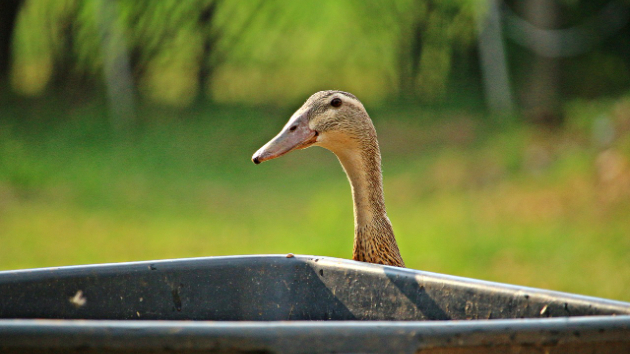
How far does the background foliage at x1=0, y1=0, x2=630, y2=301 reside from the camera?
17.3 feet

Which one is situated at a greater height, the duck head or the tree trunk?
the tree trunk

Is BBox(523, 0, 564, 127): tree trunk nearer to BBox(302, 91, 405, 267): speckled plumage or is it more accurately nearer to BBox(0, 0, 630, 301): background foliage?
BBox(0, 0, 630, 301): background foliage

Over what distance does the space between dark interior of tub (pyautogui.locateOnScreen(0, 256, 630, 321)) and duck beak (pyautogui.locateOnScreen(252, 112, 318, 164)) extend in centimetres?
51

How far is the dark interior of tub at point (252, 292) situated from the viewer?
148cm

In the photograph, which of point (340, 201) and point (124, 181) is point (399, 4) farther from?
point (124, 181)

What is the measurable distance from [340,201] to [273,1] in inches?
110

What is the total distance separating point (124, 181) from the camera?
644 centimetres

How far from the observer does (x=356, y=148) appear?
239cm

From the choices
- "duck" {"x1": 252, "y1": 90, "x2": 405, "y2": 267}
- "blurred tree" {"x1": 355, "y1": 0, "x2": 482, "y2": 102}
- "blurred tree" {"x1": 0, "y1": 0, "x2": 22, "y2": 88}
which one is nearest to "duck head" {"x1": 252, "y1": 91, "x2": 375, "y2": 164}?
"duck" {"x1": 252, "y1": 90, "x2": 405, "y2": 267}

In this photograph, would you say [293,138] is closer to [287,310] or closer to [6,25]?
[287,310]

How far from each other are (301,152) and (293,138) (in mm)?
5125

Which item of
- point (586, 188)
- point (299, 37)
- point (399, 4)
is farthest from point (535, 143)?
point (299, 37)

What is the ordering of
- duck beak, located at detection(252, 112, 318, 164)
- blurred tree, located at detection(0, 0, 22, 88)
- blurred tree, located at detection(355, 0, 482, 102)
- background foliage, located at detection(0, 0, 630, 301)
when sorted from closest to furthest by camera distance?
duck beak, located at detection(252, 112, 318, 164), background foliage, located at detection(0, 0, 630, 301), blurred tree, located at detection(0, 0, 22, 88), blurred tree, located at detection(355, 0, 482, 102)

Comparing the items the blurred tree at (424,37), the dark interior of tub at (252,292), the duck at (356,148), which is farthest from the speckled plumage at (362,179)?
the blurred tree at (424,37)
